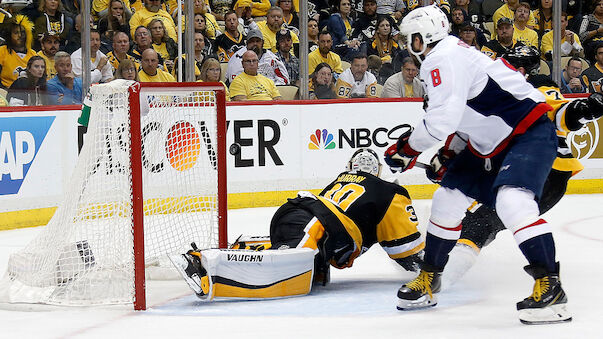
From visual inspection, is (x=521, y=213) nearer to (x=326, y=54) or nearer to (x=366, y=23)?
(x=326, y=54)

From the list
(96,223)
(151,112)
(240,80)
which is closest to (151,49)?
(240,80)

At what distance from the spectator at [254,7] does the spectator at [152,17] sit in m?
0.62

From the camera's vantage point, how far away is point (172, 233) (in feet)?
15.1

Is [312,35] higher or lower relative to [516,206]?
higher

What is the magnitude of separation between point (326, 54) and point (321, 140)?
2.39 feet

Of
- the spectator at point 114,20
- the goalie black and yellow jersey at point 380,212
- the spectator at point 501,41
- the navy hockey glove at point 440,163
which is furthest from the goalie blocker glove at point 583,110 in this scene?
the spectator at point 501,41

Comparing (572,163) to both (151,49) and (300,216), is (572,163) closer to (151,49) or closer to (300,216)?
(300,216)

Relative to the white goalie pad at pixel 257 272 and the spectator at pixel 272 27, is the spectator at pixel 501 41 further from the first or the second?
the white goalie pad at pixel 257 272

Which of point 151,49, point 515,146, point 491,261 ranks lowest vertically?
point 491,261

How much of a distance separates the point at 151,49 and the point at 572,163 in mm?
3781

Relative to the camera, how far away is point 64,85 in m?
6.53

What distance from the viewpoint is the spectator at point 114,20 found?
22.5 ft

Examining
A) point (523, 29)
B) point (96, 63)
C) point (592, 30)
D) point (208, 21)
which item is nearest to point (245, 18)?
point (208, 21)

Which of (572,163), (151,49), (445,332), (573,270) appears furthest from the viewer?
(151,49)
